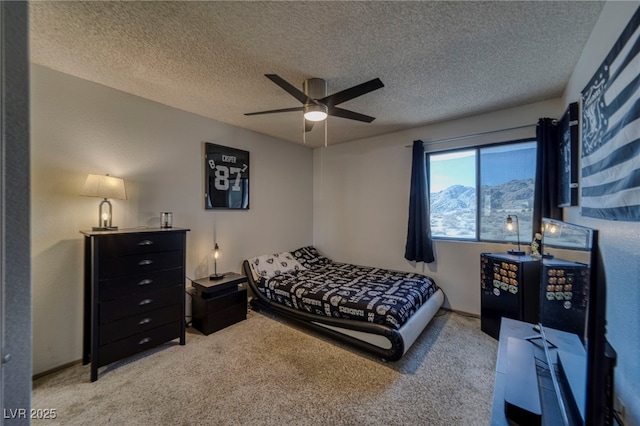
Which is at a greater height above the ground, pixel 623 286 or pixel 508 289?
pixel 623 286

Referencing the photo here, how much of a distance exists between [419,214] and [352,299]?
5.46ft

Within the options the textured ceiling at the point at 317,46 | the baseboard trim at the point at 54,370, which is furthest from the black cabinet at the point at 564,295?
the baseboard trim at the point at 54,370

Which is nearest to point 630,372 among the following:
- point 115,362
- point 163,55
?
point 163,55

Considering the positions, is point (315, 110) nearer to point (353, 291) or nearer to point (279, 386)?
point (353, 291)

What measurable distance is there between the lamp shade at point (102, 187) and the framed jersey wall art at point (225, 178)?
1.02 meters

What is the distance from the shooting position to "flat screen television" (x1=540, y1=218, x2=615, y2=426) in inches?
31.1

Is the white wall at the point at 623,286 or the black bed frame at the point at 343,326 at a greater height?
the white wall at the point at 623,286

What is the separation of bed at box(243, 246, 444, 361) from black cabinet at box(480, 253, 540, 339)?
1.90 feet

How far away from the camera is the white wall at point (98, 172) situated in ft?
6.92

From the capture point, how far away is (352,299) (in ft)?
8.50

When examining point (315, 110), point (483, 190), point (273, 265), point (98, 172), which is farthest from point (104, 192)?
point (483, 190)

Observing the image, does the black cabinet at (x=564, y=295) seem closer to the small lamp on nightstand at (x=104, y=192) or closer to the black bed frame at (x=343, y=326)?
the black bed frame at (x=343, y=326)

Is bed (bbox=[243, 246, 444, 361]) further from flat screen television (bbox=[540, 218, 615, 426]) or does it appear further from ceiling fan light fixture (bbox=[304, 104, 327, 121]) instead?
ceiling fan light fixture (bbox=[304, 104, 327, 121])

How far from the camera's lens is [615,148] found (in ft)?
3.69
